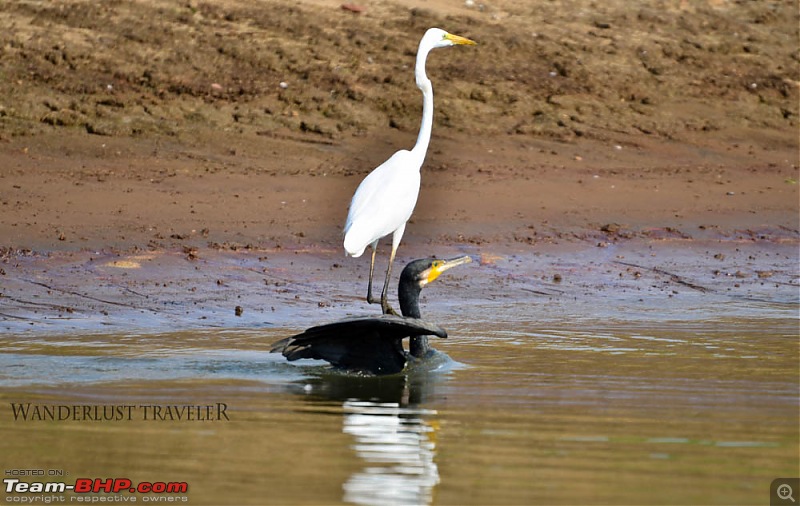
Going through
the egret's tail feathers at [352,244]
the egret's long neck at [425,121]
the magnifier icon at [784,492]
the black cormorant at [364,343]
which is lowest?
the black cormorant at [364,343]

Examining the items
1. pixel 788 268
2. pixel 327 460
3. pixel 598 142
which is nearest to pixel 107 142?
pixel 598 142

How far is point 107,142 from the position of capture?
12547 millimetres

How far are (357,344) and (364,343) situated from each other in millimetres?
40

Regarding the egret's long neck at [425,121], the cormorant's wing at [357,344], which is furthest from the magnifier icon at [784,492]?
the egret's long neck at [425,121]

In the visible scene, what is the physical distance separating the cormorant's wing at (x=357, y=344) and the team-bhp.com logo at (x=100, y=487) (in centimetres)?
214

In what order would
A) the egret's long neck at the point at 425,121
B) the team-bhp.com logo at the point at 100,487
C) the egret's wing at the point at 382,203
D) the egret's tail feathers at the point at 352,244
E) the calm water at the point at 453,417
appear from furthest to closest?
the egret's long neck at the point at 425,121 → the egret's wing at the point at 382,203 → the egret's tail feathers at the point at 352,244 → the calm water at the point at 453,417 → the team-bhp.com logo at the point at 100,487

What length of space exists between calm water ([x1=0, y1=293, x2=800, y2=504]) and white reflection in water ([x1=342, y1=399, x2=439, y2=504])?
0.01m

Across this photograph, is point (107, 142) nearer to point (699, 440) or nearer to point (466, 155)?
point (466, 155)

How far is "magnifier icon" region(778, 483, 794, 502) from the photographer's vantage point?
16.3 ft

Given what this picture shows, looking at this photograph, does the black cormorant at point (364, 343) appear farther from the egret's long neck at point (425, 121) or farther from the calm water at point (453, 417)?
the egret's long neck at point (425, 121)

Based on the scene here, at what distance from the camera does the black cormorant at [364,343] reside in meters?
6.94

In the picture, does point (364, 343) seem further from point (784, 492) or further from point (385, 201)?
point (784, 492)

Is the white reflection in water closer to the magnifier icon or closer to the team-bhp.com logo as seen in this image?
the team-bhp.com logo

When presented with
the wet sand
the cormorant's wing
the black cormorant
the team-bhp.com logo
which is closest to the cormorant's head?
the black cormorant
